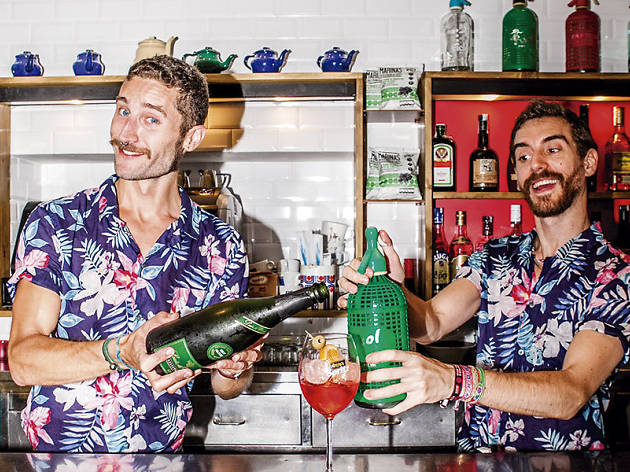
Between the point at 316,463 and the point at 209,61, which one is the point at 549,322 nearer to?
the point at 316,463

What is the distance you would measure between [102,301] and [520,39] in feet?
7.14

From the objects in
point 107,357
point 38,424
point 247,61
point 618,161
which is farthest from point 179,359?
point 618,161

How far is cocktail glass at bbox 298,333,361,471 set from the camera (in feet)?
3.43

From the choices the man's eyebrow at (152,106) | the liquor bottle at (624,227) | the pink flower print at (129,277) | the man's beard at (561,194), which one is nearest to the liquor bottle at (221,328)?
the pink flower print at (129,277)

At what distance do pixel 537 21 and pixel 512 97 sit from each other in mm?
429

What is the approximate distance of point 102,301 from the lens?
1477 mm

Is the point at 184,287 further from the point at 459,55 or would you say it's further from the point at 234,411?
the point at 459,55

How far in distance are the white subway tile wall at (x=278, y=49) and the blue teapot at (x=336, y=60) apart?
240 millimetres

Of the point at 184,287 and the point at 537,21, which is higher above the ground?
the point at 537,21

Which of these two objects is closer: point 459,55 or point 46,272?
point 46,272

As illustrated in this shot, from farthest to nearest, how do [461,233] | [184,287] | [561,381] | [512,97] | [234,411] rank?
1. [461,233]
2. [512,97]
3. [234,411]
4. [184,287]
5. [561,381]

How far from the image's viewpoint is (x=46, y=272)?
4.72 feet

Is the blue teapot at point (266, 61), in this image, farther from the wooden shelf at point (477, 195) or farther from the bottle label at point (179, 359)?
the bottle label at point (179, 359)

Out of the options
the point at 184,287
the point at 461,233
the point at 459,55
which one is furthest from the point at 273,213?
the point at 184,287
